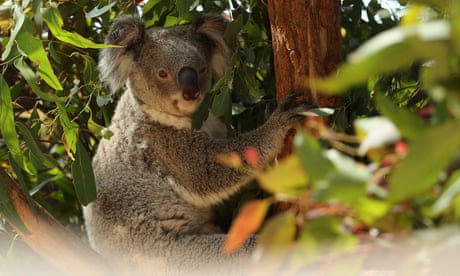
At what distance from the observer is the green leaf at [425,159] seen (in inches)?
27.0

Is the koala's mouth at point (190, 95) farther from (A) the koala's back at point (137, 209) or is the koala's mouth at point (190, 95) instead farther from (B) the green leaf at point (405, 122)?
(B) the green leaf at point (405, 122)

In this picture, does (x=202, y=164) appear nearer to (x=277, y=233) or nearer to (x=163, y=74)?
(x=163, y=74)

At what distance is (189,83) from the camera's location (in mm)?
3004

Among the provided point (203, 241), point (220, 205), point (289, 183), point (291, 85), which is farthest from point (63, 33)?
point (289, 183)

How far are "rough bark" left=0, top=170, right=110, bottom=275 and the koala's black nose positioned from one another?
2.65 feet

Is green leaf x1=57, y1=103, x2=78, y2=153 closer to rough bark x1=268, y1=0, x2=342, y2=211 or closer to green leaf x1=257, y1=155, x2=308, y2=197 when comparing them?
rough bark x1=268, y1=0, x2=342, y2=211

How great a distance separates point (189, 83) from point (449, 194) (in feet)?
7.62

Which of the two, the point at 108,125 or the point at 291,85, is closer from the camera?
the point at 291,85

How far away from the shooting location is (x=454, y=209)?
2.71 feet

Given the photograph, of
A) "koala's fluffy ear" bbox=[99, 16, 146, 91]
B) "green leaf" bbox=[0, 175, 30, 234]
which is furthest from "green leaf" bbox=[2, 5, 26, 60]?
"koala's fluffy ear" bbox=[99, 16, 146, 91]

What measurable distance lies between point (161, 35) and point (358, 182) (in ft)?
8.47

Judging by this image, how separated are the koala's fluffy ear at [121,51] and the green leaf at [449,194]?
7.89 ft

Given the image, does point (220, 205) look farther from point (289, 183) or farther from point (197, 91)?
point (289, 183)

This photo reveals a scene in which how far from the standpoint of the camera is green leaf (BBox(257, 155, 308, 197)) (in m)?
0.77
